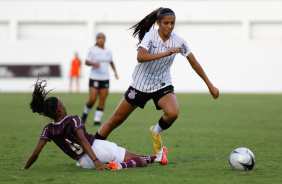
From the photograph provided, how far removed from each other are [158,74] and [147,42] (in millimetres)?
578

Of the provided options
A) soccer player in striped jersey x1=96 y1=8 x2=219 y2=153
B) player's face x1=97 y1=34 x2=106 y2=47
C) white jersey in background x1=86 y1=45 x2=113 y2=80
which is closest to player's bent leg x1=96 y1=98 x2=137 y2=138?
soccer player in striped jersey x1=96 y1=8 x2=219 y2=153

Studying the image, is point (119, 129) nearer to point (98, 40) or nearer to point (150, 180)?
point (98, 40)

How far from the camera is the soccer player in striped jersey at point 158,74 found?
7621mm

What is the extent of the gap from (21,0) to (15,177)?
3440 cm

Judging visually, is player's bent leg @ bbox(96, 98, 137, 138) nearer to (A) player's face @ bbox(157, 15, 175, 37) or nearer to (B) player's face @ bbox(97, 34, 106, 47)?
(A) player's face @ bbox(157, 15, 175, 37)

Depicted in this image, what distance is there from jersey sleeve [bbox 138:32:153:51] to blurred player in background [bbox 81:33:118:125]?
246 inches

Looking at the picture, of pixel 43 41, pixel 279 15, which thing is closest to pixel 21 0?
pixel 43 41

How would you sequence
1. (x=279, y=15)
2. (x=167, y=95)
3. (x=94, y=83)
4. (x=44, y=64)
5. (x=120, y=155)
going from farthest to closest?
(x=279, y=15), (x=44, y=64), (x=94, y=83), (x=167, y=95), (x=120, y=155)

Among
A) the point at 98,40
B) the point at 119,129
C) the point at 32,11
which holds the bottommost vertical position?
the point at 119,129

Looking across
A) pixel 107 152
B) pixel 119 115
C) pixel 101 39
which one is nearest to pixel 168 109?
pixel 119 115

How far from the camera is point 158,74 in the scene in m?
7.86

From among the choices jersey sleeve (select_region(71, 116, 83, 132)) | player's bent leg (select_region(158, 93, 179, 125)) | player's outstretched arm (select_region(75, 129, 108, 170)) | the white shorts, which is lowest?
the white shorts

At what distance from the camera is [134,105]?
7.89m

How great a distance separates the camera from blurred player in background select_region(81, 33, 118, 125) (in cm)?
1381
